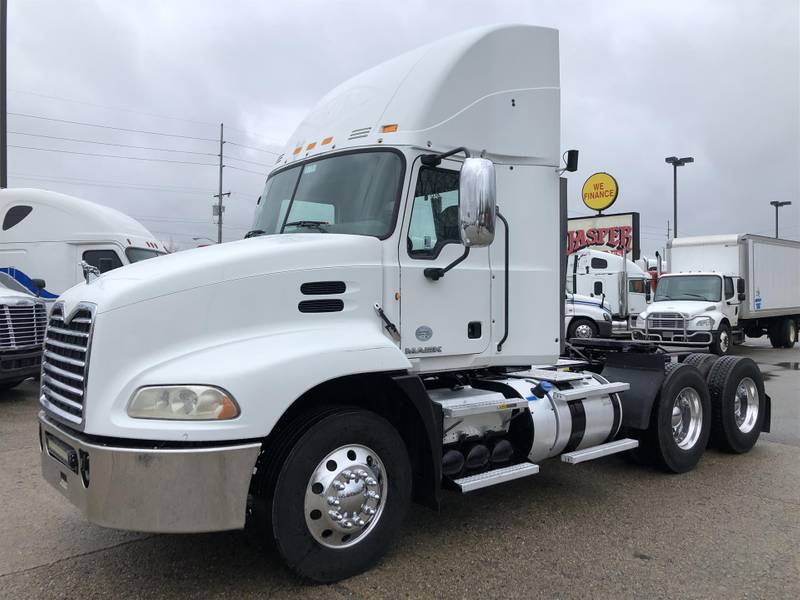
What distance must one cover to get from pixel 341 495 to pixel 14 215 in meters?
11.0

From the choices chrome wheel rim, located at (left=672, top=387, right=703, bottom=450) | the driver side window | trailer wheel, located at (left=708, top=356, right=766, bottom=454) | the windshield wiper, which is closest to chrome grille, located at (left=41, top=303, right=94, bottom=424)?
the windshield wiper

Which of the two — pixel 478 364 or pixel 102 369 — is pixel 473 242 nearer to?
pixel 478 364

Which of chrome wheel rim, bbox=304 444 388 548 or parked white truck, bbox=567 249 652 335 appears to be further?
→ parked white truck, bbox=567 249 652 335

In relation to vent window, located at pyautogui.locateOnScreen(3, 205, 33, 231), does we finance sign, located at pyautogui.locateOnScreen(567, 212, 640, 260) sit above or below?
above

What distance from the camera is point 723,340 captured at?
17.1m

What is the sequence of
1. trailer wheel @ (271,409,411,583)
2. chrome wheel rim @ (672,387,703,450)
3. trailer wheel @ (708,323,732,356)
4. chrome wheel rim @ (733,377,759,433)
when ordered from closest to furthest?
1. trailer wheel @ (271,409,411,583)
2. chrome wheel rim @ (672,387,703,450)
3. chrome wheel rim @ (733,377,759,433)
4. trailer wheel @ (708,323,732,356)

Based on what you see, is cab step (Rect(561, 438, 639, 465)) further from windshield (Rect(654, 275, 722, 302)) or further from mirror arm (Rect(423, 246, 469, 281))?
windshield (Rect(654, 275, 722, 302))

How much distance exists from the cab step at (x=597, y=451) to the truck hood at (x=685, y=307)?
12.6 metres

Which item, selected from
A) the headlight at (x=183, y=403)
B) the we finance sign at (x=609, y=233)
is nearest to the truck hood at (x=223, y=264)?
the headlight at (x=183, y=403)

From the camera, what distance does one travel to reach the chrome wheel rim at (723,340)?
16.9 meters

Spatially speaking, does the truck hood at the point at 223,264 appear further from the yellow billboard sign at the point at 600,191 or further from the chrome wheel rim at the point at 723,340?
the yellow billboard sign at the point at 600,191

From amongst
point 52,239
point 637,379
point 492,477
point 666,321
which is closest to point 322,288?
Answer: point 492,477

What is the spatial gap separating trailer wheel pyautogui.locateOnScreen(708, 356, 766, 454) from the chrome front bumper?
5.18 metres

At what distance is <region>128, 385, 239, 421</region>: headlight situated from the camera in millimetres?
3227
